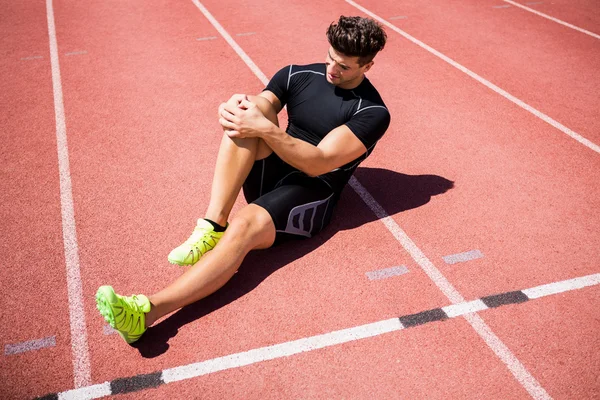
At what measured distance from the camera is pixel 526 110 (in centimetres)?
649

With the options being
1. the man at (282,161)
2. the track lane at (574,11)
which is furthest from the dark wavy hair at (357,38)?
the track lane at (574,11)

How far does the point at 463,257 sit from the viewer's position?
4184mm

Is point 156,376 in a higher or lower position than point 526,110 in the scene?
lower

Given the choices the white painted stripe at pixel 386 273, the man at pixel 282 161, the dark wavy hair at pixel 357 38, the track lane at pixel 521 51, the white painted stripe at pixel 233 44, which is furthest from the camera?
the white painted stripe at pixel 233 44

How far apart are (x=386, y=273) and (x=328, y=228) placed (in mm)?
684

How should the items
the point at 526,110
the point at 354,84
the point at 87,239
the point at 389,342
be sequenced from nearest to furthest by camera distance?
the point at 389,342
the point at 354,84
the point at 87,239
the point at 526,110

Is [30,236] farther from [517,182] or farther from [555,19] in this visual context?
[555,19]

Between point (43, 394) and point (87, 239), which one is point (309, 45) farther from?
point (43, 394)

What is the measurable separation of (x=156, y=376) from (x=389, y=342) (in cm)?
148

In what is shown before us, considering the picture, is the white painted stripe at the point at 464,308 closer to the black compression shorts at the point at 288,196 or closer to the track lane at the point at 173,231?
the track lane at the point at 173,231

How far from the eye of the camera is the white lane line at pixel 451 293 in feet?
10.6

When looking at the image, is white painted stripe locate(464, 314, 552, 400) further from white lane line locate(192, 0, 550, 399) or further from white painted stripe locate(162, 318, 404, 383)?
white painted stripe locate(162, 318, 404, 383)

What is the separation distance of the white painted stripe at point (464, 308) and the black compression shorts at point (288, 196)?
1.16 meters

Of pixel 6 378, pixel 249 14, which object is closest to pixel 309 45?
pixel 249 14
